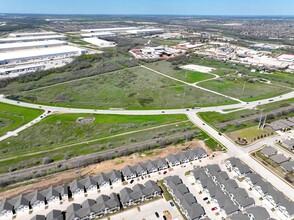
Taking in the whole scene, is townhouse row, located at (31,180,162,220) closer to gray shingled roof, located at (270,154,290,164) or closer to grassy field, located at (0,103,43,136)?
gray shingled roof, located at (270,154,290,164)

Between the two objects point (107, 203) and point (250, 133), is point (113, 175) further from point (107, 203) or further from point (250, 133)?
point (250, 133)

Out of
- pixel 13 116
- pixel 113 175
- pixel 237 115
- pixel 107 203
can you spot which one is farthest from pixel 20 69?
pixel 237 115

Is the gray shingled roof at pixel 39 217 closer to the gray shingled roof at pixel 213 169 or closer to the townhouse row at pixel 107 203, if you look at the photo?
the townhouse row at pixel 107 203

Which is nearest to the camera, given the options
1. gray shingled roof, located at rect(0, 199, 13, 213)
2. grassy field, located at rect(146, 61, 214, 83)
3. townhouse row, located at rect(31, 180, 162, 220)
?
townhouse row, located at rect(31, 180, 162, 220)

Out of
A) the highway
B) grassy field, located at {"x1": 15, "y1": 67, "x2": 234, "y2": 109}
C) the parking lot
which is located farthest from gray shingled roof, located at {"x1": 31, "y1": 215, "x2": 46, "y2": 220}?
grassy field, located at {"x1": 15, "y1": 67, "x2": 234, "y2": 109}

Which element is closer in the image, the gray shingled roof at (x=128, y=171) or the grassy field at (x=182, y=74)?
the gray shingled roof at (x=128, y=171)

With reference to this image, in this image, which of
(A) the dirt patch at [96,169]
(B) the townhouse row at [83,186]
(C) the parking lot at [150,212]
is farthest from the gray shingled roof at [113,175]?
(C) the parking lot at [150,212]

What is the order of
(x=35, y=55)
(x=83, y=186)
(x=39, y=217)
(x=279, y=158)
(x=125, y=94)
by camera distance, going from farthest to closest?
(x=35, y=55) < (x=125, y=94) < (x=279, y=158) < (x=83, y=186) < (x=39, y=217)
